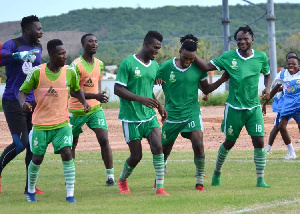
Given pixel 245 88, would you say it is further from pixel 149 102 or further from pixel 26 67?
pixel 26 67

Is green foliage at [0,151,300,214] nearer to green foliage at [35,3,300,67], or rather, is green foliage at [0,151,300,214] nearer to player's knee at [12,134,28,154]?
player's knee at [12,134,28,154]

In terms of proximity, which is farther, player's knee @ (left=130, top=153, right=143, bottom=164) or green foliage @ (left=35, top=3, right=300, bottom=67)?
green foliage @ (left=35, top=3, right=300, bottom=67)

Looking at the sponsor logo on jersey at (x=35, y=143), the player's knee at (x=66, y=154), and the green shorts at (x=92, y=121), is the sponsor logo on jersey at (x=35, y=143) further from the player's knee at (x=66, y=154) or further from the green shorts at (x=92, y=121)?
the green shorts at (x=92, y=121)

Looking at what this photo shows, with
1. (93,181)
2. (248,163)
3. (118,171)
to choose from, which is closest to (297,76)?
(248,163)

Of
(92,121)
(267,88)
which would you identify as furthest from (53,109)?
(267,88)

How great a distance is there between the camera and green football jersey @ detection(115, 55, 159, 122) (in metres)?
10.0

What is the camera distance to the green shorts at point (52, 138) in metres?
9.44

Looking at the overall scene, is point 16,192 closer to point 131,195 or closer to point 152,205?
point 131,195

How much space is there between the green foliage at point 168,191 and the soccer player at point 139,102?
621 millimetres

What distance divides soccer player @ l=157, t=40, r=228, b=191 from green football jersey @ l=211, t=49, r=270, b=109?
0.18m

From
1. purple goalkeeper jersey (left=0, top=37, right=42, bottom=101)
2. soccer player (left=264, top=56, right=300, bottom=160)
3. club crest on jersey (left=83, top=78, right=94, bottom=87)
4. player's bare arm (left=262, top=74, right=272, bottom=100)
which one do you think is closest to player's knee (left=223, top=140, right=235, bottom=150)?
player's bare arm (left=262, top=74, right=272, bottom=100)

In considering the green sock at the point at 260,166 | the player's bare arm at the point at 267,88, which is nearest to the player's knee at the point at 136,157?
the green sock at the point at 260,166

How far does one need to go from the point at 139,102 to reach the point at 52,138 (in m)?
1.27

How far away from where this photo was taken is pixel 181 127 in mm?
10594
